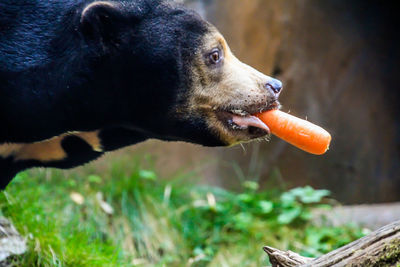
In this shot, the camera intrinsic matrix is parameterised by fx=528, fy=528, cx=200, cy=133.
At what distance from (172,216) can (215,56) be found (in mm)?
2660

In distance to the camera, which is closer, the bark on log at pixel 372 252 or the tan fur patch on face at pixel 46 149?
the bark on log at pixel 372 252

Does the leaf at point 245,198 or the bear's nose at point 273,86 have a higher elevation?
the bear's nose at point 273,86

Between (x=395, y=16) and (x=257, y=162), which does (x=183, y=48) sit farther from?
(x=395, y=16)

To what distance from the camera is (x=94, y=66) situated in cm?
235

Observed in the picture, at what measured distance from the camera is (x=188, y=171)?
5785 mm

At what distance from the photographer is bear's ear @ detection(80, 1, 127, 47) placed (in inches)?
90.7

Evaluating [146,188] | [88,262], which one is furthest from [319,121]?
[88,262]

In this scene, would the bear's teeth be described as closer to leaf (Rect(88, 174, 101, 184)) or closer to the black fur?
the black fur

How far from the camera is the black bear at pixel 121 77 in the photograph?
2359 mm

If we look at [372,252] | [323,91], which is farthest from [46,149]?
[323,91]

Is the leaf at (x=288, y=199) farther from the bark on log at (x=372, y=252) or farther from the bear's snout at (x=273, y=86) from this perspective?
the bark on log at (x=372, y=252)

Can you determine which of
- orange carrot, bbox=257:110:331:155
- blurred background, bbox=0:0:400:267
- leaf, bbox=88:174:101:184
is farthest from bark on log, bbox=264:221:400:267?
leaf, bbox=88:174:101:184

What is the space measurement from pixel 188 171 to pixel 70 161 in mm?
3036

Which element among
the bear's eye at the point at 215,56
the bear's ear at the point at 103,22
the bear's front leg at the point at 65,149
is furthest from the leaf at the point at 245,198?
the bear's ear at the point at 103,22
